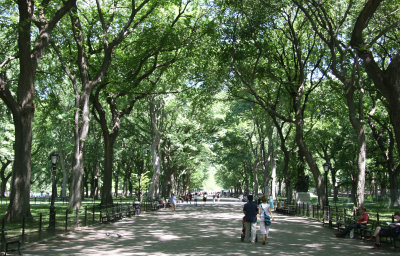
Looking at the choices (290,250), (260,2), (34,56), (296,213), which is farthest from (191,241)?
(296,213)

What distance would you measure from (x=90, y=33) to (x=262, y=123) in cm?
2122

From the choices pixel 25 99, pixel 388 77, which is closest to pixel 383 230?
pixel 388 77

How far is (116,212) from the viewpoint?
21.3m

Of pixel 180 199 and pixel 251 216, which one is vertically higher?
pixel 251 216

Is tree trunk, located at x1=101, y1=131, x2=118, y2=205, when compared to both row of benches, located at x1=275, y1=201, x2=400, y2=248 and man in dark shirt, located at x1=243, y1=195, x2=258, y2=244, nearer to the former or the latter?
row of benches, located at x1=275, y1=201, x2=400, y2=248

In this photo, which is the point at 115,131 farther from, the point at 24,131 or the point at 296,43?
the point at 296,43

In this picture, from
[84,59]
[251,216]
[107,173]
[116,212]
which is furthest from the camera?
[107,173]

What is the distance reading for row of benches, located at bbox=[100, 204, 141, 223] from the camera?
62.8 feet

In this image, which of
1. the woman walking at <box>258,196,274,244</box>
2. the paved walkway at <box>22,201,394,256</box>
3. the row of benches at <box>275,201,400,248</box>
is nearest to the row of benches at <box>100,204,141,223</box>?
the paved walkway at <box>22,201,394,256</box>

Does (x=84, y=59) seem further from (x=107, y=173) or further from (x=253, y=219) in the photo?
Result: (x=253, y=219)

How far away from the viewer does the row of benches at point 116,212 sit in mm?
19131

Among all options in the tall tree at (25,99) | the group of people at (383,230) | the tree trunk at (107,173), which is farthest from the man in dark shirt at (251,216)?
the tree trunk at (107,173)

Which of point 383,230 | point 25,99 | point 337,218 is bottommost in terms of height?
point 337,218

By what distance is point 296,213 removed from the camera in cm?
2714
